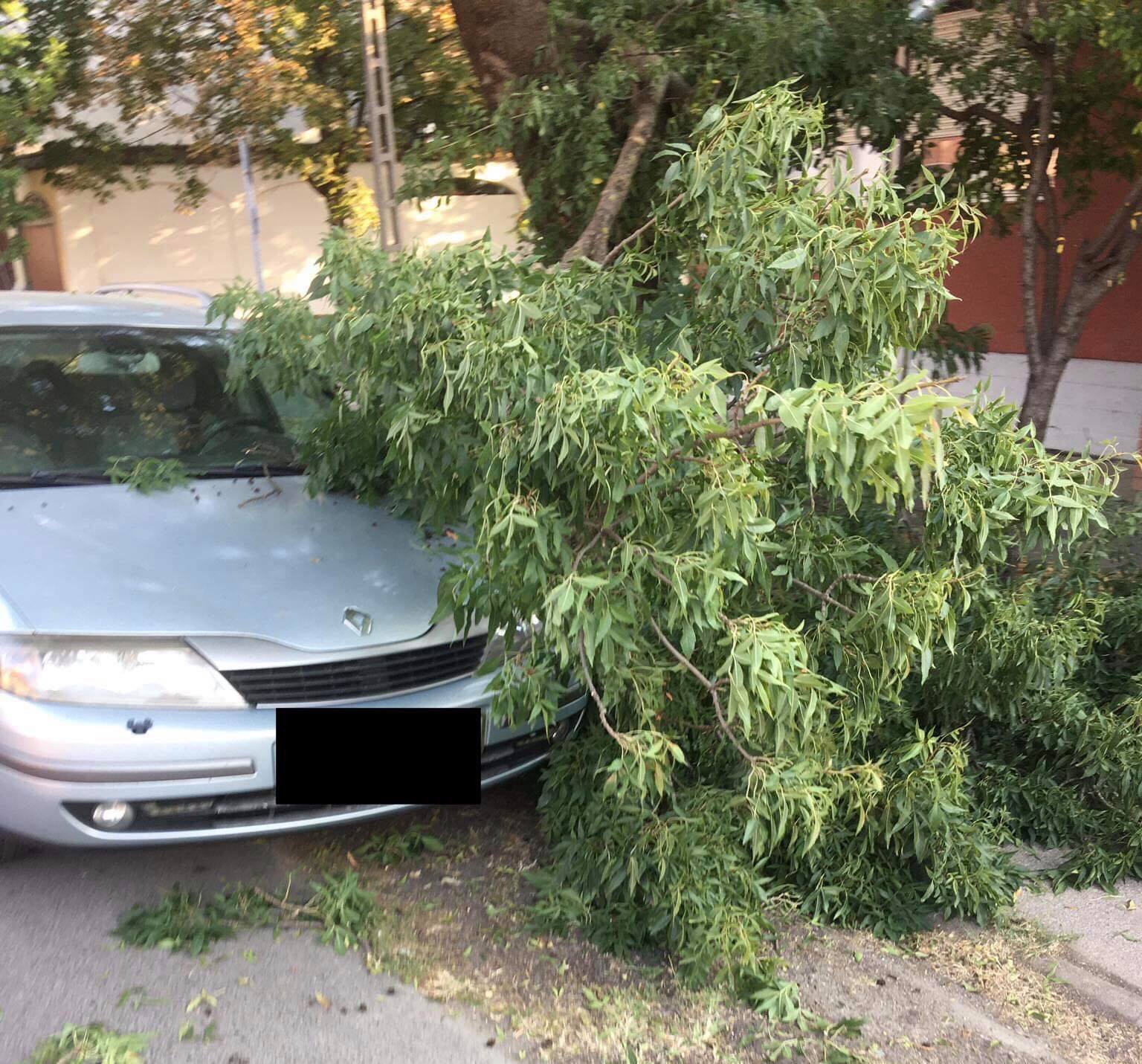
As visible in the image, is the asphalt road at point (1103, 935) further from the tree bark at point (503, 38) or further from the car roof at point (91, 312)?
the tree bark at point (503, 38)

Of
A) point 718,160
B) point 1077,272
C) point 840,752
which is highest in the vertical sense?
point 718,160

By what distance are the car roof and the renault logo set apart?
170 centimetres

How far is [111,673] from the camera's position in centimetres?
284

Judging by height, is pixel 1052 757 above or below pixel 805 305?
below

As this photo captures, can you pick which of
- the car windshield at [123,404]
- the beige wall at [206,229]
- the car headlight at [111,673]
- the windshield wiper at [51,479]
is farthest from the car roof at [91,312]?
the beige wall at [206,229]

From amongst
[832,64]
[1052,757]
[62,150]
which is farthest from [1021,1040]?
[62,150]

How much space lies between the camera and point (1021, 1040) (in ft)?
8.89

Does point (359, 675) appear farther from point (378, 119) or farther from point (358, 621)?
point (378, 119)

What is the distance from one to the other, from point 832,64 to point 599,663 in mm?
3682

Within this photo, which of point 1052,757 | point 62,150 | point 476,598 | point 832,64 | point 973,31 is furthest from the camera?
point 62,150

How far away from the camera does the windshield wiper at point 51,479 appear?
3.51 metres

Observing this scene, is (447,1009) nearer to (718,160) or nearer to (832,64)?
(718,160)

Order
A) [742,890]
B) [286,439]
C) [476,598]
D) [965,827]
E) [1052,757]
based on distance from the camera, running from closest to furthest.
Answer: [476,598] < [742,890] < [965,827] < [1052,757] < [286,439]

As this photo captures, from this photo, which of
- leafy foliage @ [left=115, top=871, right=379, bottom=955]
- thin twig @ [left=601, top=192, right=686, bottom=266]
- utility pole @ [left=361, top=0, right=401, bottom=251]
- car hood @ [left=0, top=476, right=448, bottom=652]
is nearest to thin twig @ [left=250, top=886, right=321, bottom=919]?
leafy foliage @ [left=115, top=871, right=379, bottom=955]
